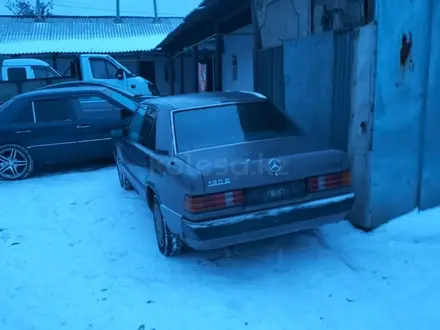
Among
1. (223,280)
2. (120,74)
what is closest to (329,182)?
(223,280)

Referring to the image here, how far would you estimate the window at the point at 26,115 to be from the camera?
23.7 ft

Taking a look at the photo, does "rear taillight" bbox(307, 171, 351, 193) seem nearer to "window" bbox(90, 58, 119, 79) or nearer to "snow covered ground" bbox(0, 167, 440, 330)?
"snow covered ground" bbox(0, 167, 440, 330)

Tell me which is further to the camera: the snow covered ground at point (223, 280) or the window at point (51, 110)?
the window at point (51, 110)

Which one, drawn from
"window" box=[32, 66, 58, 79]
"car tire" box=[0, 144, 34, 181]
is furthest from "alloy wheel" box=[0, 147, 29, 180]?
"window" box=[32, 66, 58, 79]

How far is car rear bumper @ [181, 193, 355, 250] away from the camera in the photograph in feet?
10.2

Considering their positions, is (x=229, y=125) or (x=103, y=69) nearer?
(x=229, y=125)

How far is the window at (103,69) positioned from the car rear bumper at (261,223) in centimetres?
1262

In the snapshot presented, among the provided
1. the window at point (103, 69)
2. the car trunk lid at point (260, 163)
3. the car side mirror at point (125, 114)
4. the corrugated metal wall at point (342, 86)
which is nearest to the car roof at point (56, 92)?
the car side mirror at point (125, 114)

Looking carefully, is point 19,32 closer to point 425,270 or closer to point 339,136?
point 339,136

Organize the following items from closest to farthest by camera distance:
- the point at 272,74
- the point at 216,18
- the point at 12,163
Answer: the point at 272,74 → the point at 12,163 → the point at 216,18

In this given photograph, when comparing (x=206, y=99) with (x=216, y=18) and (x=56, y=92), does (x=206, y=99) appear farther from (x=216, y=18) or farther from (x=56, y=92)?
(x=216, y=18)

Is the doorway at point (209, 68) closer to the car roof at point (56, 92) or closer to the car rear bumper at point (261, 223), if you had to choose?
the car roof at point (56, 92)

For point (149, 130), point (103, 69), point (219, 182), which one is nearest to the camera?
point (219, 182)

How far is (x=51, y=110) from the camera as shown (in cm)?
741
